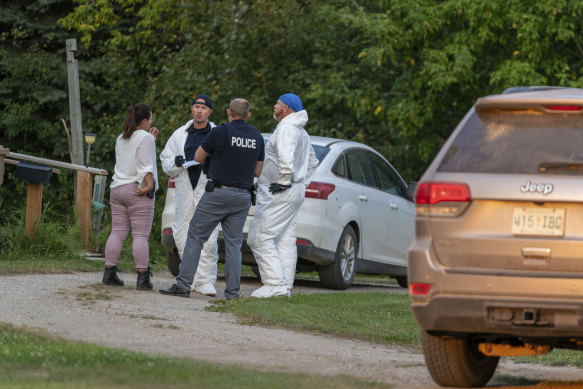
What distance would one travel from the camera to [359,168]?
43.5 ft

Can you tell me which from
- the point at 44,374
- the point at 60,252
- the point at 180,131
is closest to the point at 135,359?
the point at 44,374

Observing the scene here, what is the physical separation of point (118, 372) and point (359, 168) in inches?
296

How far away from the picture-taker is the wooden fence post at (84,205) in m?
14.7

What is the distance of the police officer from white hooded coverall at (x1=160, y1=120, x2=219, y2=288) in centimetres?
57


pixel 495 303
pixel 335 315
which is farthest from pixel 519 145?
pixel 335 315

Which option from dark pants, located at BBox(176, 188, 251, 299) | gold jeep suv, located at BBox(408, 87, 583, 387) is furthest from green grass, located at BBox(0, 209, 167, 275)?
gold jeep suv, located at BBox(408, 87, 583, 387)

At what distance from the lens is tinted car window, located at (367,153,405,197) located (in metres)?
13.8

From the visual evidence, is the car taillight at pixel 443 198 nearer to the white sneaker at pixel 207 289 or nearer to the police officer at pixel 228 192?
the police officer at pixel 228 192

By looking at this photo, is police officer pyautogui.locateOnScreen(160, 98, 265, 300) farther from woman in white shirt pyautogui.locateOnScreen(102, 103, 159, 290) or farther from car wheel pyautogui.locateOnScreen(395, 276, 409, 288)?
car wheel pyautogui.locateOnScreen(395, 276, 409, 288)

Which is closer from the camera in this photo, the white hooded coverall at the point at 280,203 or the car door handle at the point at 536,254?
the car door handle at the point at 536,254

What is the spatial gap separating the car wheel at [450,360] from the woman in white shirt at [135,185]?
4.72 metres

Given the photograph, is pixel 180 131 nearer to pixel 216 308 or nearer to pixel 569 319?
pixel 216 308

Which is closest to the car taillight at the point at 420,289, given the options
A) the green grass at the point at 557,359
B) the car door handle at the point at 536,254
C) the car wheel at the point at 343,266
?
the car door handle at the point at 536,254

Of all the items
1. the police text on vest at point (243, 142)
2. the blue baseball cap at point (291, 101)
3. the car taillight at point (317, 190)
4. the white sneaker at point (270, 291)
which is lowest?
the white sneaker at point (270, 291)
